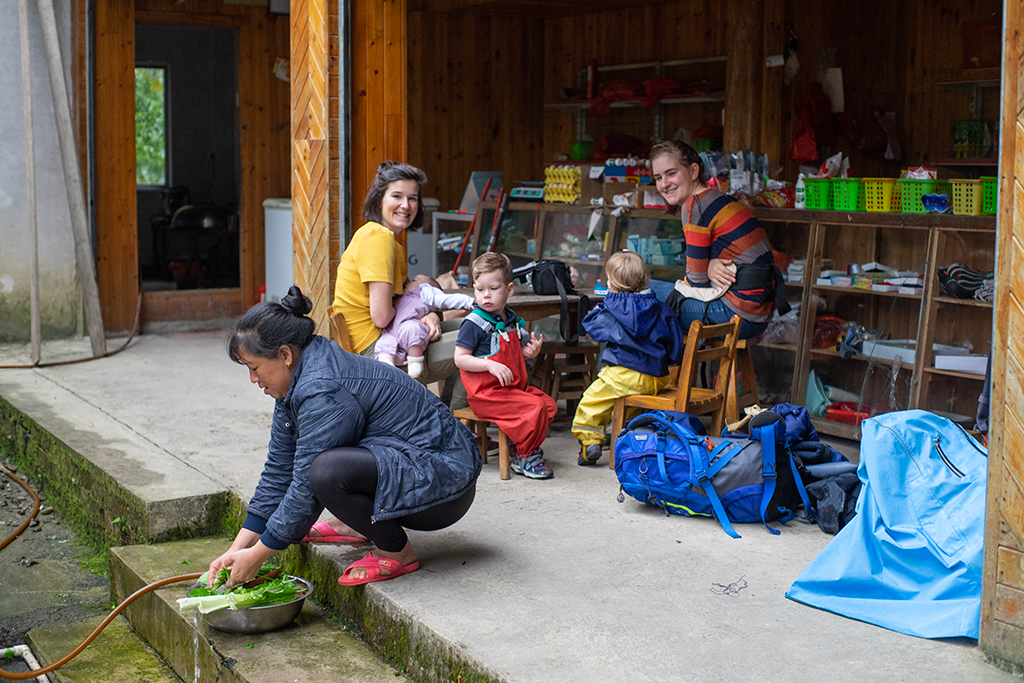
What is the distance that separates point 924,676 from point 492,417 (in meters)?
2.26

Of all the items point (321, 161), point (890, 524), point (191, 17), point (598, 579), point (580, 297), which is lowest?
point (598, 579)

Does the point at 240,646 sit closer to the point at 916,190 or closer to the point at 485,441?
the point at 485,441

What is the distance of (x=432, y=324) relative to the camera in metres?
4.86

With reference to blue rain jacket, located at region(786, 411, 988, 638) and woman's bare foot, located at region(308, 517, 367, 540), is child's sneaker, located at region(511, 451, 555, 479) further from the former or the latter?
blue rain jacket, located at region(786, 411, 988, 638)

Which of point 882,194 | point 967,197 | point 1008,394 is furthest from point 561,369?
point 1008,394

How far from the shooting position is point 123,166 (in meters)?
8.53

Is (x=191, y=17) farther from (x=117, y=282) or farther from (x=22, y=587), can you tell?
(x=22, y=587)

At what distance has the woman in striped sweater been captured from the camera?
5.16m

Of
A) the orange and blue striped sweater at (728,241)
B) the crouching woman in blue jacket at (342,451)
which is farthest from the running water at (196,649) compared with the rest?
the orange and blue striped sweater at (728,241)

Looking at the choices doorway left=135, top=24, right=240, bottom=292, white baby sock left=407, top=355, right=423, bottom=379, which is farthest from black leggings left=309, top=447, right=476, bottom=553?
doorway left=135, top=24, right=240, bottom=292

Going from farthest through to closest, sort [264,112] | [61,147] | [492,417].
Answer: [264,112] < [61,147] < [492,417]

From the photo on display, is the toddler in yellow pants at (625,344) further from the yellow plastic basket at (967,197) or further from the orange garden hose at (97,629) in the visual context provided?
the orange garden hose at (97,629)

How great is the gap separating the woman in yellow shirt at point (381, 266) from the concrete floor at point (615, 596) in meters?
0.74

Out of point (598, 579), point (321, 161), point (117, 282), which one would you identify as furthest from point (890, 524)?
point (117, 282)
